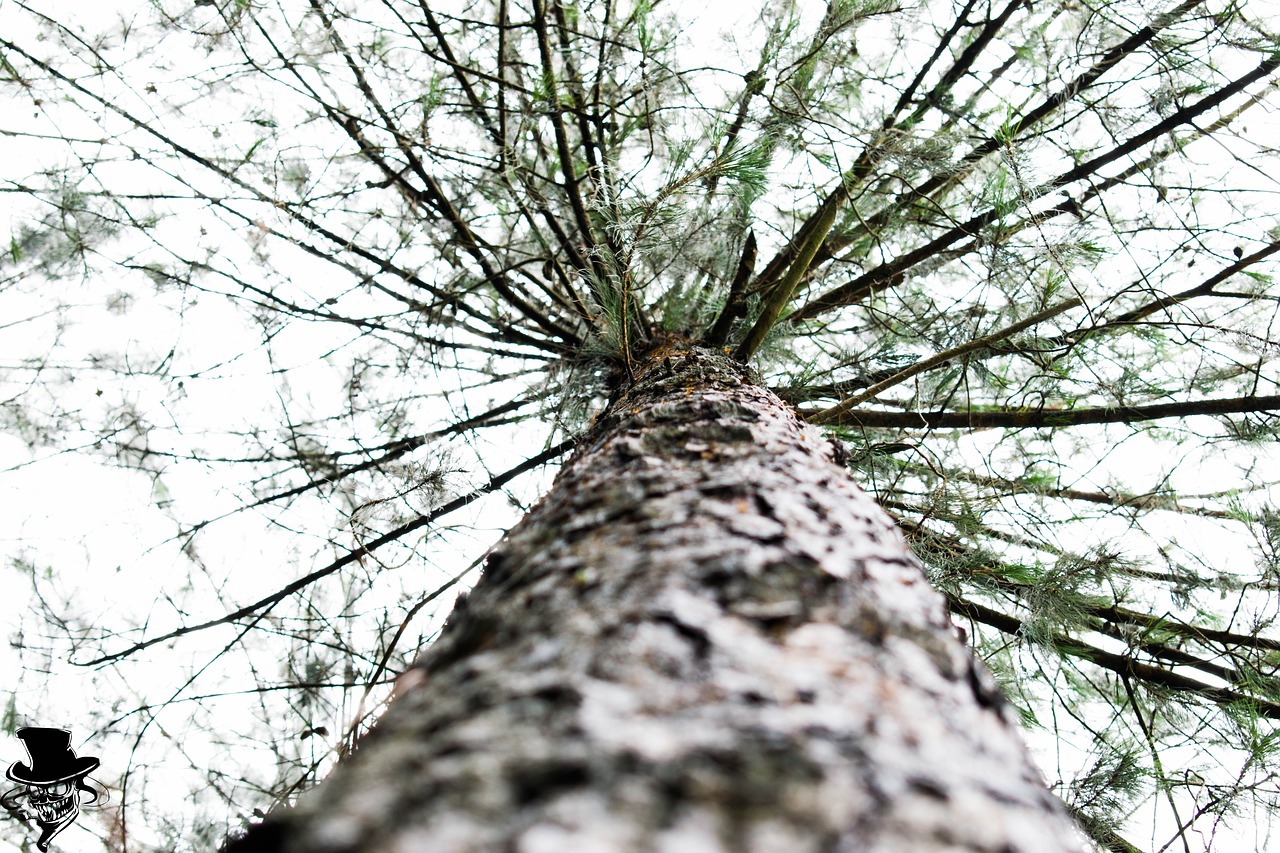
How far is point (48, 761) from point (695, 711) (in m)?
2.87

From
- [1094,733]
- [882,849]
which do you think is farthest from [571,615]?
[1094,733]

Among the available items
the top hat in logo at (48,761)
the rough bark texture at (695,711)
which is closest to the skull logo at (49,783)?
the top hat in logo at (48,761)

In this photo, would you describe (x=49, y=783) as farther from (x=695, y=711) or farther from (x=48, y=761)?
(x=695, y=711)

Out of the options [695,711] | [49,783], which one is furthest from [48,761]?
[695,711]

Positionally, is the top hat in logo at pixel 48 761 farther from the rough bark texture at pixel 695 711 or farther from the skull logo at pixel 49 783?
the rough bark texture at pixel 695 711

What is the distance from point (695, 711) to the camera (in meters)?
0.48

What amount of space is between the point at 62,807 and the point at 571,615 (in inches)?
103

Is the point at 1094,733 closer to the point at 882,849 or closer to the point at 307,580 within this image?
the point at 882,849

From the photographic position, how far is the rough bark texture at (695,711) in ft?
1.32

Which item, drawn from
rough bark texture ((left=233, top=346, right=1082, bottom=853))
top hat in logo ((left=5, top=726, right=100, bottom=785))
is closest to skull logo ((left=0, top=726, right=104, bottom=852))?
top hat in logo ((left=5, top=726, right=100, bottom=785))

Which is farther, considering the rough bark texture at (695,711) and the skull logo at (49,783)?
the skull logo at (49,783)

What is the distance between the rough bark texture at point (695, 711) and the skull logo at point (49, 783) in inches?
92.6

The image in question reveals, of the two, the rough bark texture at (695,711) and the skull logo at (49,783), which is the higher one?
the skull logo at (49,783)

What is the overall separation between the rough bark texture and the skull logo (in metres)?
2.35
